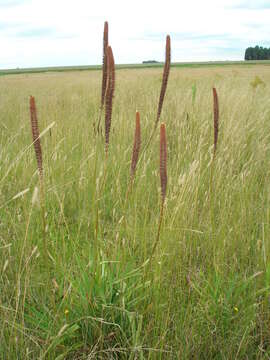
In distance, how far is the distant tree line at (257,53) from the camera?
78000mm

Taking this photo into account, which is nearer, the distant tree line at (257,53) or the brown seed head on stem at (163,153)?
the brown seed head on stem at (163,153)

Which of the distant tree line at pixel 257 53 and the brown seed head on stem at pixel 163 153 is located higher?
the distant tree line at pixel 257 53

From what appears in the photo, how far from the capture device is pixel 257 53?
80.2m

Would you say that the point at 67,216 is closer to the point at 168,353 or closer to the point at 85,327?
the point at 85,327

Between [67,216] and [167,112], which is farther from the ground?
[167,112]

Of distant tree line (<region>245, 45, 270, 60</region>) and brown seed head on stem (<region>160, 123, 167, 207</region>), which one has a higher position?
distant tree line (<region>245, 45, 270, 60</region>)

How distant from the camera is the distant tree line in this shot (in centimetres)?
7800

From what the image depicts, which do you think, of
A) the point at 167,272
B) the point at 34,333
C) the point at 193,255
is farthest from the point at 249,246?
the point at 34,333

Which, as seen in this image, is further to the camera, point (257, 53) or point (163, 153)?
point (257, 53)

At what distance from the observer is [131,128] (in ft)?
12.9

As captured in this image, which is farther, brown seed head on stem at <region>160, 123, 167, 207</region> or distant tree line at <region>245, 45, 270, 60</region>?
distant tree line at <region>245, 45, 270, 60</region>

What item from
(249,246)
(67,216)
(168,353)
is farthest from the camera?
(67,216)

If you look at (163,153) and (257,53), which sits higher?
(257,53)

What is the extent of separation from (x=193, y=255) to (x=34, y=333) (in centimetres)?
81
